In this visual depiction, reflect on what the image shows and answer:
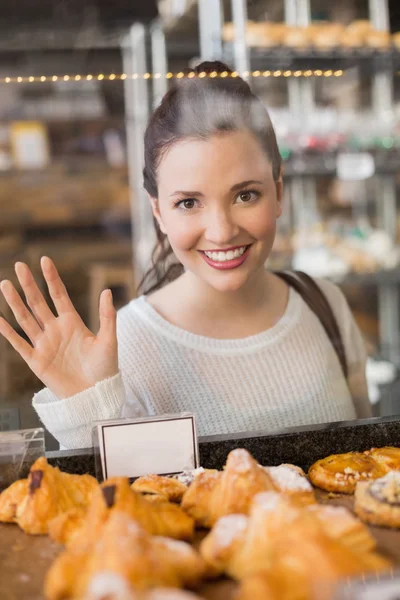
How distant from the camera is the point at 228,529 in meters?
0.77

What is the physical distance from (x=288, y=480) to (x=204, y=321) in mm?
627

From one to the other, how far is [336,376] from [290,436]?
0.51 m

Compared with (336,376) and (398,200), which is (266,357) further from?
(398,200)

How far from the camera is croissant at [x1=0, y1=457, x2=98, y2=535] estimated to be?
3.02 feet

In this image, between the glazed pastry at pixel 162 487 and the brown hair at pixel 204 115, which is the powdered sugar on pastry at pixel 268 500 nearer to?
the glazed pastry at pixel 162 487

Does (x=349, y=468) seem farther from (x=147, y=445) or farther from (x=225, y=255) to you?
(x=225, y=255)

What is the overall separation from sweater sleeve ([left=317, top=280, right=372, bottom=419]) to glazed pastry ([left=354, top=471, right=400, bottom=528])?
0.73 meters

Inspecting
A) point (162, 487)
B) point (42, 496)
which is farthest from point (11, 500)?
point (162, 487)

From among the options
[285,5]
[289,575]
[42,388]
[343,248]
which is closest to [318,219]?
[343,248]

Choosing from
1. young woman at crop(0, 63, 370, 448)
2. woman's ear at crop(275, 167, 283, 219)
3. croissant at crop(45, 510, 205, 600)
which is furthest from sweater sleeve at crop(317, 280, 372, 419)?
croissant at crop(45, 510, 205, 600)

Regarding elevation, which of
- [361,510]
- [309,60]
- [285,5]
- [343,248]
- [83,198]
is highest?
[285,5]

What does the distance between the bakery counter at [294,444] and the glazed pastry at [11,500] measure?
0.38 feet

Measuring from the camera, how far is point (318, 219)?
363 cm

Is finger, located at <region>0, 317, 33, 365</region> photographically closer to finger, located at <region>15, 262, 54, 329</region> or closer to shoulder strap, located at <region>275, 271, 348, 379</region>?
finger, located at <region>15, 262, 54, 329</region>
